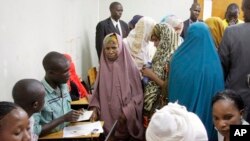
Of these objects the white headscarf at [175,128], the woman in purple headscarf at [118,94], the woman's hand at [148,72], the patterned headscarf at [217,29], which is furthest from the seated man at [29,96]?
the patterned headscarf at [217,29]

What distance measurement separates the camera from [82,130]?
246 cm

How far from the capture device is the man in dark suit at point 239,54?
8.36 feet

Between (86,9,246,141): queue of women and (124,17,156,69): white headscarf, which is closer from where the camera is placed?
(86,9,246,141): queue of women

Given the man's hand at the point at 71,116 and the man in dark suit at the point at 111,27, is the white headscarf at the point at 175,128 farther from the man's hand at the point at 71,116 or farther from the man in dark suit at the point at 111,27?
the man in dark suit at the point at 111,27

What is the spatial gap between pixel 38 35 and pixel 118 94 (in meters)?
0.94

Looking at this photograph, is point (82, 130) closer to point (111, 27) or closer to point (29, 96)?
point (29, 96)

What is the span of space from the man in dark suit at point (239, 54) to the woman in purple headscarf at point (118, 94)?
0.97m

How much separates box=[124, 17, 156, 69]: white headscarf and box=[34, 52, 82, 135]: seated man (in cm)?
163

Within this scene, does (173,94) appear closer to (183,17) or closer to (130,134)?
(130,134)

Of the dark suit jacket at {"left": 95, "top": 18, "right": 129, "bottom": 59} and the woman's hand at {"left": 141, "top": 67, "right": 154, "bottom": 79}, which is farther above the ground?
the dark suit jacket at {"left": 95, "top": 18, "right": 129, "bottom": 59}

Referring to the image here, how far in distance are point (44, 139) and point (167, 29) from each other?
1603 millimetres

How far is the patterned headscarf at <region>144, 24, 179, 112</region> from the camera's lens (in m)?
3.14

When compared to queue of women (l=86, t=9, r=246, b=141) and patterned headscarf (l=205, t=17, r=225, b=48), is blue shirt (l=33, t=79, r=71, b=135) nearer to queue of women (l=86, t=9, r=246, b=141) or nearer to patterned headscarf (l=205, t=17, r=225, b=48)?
queue of women (l=86, t=9, r=246, b=141)

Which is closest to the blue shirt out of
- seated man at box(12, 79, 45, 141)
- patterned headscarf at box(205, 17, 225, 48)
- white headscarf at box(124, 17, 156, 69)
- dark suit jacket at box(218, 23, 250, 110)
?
seated man at box(12, 79, 45, 141)
